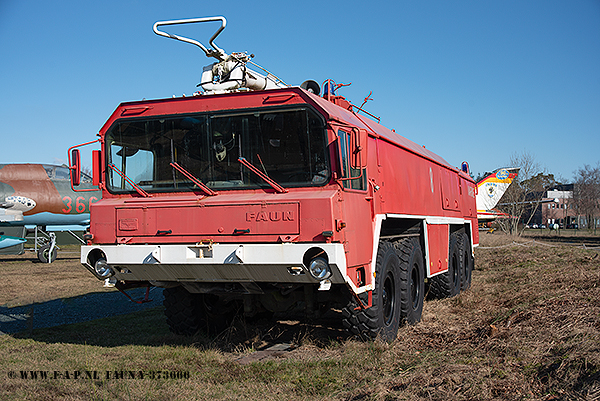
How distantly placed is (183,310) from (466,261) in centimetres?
755

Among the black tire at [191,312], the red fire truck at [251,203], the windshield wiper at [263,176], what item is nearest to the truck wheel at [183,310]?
the black tire at [191,312]

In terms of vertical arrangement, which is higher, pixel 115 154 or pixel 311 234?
pixel 115 154

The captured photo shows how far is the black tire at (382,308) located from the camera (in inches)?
245

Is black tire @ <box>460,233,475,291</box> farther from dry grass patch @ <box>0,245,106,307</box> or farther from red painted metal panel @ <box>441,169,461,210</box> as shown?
dry grass patch @ <box>0,245,106,307</box>

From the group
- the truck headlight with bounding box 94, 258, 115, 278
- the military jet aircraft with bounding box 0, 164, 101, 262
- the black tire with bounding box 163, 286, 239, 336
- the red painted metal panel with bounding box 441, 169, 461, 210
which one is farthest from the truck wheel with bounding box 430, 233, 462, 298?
the military jet aircraft with bounding box 0, 164, 101, 262

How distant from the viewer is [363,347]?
611 centimetres

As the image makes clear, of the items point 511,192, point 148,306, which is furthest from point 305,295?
point 511,192

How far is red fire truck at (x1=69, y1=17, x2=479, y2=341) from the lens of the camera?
5352 millimetres

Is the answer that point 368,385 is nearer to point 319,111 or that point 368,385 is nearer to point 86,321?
point 319,111

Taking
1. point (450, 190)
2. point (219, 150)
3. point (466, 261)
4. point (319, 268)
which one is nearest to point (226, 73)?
point (219, 150)

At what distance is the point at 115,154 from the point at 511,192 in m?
40.4

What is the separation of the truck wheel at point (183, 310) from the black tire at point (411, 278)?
2.83 metres

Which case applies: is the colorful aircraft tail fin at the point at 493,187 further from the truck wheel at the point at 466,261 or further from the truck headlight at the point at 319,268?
the truck headlight at the point at 319,268

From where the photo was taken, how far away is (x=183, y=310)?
7.17m
